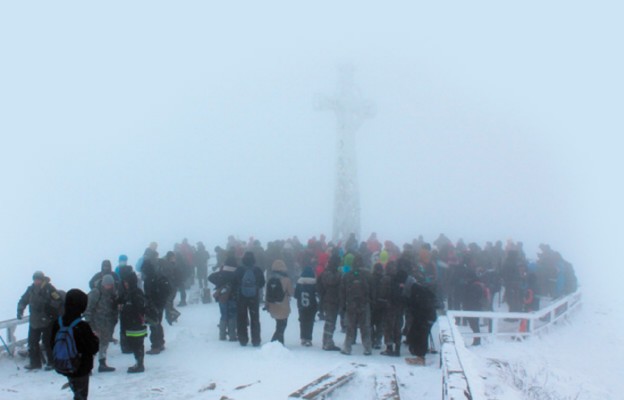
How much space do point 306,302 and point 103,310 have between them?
4.05m

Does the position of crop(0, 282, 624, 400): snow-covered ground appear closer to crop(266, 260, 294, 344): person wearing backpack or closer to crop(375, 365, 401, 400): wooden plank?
crop(375, 365, 401, 400): wooden plank

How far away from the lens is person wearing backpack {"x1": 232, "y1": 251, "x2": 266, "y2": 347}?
11.5 meters

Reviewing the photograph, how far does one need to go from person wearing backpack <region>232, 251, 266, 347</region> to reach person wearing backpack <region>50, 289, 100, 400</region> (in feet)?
17.6

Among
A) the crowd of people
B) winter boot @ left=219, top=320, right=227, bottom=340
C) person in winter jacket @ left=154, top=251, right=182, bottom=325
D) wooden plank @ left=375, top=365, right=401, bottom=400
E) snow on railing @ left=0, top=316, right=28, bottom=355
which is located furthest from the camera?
person in winter jacket @ left=154, top=251, right=182, bottom=325

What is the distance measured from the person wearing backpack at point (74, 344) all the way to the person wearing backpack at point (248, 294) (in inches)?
211

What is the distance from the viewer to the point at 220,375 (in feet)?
30.9

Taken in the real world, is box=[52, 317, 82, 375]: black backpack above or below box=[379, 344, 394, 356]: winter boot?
above

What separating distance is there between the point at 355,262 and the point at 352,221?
15904 mm

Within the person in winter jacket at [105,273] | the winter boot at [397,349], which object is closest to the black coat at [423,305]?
the winter boot at [397,349]

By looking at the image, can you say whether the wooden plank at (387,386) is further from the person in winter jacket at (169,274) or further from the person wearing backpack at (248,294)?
the person in winter jacket at (169,274)

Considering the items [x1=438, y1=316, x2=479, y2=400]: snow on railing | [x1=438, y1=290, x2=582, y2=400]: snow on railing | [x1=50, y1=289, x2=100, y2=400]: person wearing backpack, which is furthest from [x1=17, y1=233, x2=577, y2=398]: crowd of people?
[x1=438, y1=316, x2=479, y2=400]: snow on railing

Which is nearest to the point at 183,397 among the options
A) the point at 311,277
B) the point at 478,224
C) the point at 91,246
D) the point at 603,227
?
the point at 311,277

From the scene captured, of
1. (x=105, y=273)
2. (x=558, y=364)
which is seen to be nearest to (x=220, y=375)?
(x=105, y=273)

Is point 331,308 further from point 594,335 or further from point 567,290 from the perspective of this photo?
point 567,290
